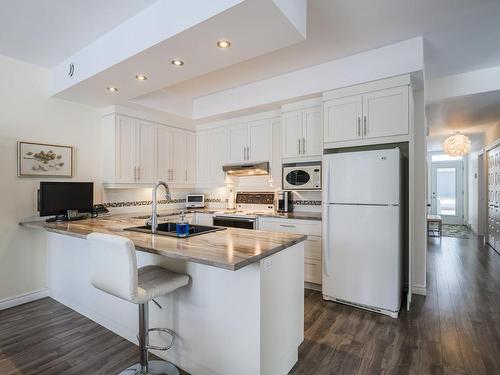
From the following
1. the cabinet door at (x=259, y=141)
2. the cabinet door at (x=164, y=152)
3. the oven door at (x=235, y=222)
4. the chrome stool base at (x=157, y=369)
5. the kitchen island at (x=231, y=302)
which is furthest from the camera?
the cabinet door at (x=164, y=152)

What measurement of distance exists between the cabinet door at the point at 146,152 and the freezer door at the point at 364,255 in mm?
2521

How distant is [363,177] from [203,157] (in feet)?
9.10

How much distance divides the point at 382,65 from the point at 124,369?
3.47m

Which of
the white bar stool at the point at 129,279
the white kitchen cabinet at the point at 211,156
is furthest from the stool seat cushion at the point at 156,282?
the white kitchen cabinet at the point at 211,156

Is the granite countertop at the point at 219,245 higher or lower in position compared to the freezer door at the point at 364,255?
higher

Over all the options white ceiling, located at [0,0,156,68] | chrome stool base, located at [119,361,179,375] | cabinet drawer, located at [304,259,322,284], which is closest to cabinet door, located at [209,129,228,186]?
cabinet drawer, located at [304,259,322,284]

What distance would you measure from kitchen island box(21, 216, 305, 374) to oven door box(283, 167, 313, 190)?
5.03 feet

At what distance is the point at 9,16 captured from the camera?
226cm

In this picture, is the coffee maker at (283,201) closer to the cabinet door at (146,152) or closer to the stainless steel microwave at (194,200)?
the stainless steel microwave at (194,200)

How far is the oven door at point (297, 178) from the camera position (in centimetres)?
352

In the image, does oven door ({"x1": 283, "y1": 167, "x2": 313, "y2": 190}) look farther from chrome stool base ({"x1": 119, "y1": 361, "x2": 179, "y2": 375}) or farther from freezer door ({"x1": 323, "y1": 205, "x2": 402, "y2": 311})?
chrome stool base ({"x1": 119, "y1": 361, "x2": 179, "y2": 375})

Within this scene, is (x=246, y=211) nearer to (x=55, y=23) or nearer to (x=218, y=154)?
(x=218, y=154)

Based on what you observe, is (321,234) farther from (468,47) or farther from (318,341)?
(468,47)

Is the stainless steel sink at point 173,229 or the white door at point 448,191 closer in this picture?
the stainless steel sink at point 173,229
